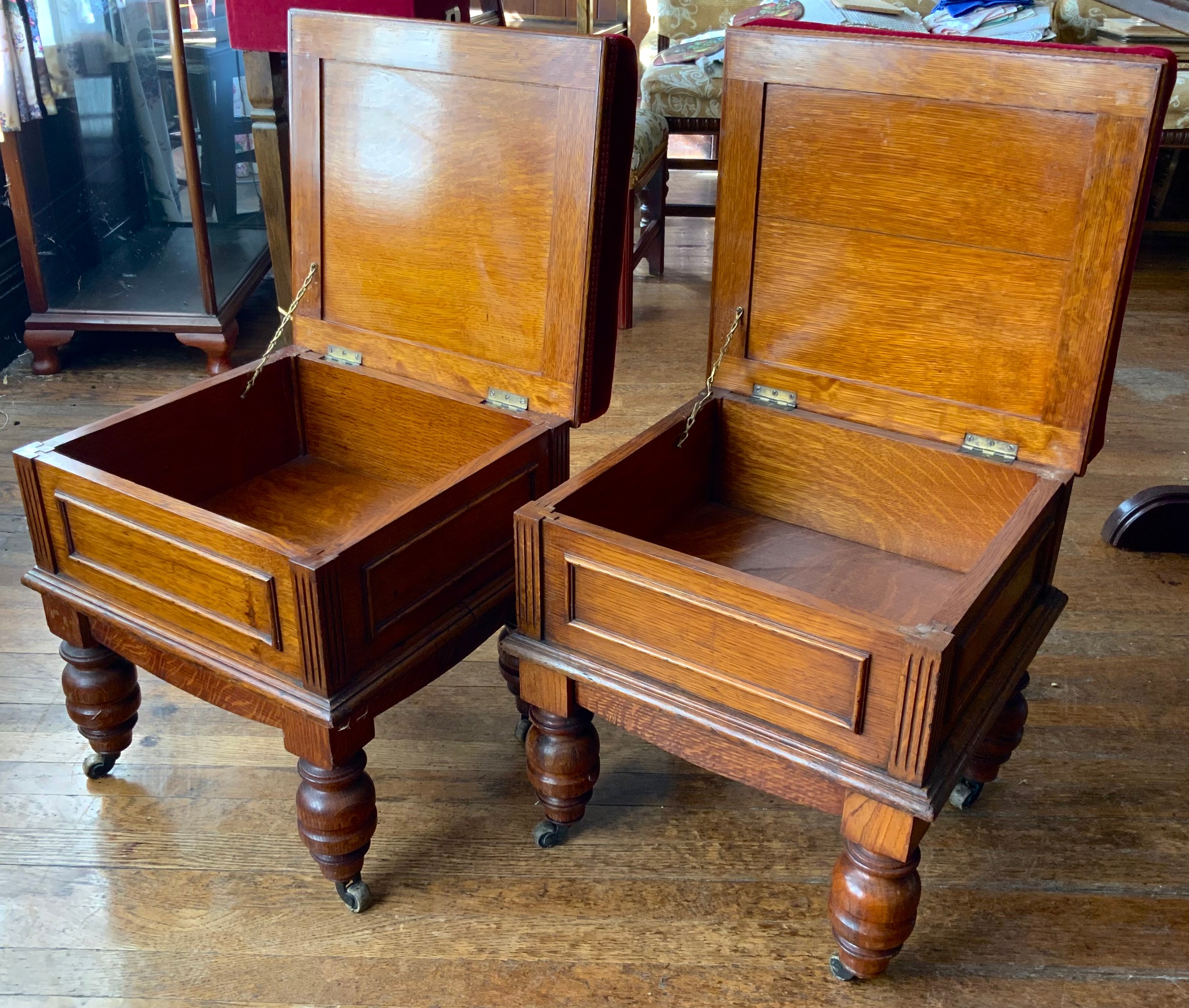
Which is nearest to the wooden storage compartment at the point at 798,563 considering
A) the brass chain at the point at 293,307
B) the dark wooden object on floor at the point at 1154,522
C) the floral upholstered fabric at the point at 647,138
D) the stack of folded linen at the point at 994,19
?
the brass chain at the point at 293,307

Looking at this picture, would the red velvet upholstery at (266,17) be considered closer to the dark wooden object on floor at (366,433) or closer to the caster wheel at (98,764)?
the dark wooden object on floor at (366,433)

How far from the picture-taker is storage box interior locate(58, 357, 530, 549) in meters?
1.39

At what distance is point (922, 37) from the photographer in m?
1.21

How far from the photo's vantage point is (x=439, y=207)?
140 cm

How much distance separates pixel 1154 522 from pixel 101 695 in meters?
1.66

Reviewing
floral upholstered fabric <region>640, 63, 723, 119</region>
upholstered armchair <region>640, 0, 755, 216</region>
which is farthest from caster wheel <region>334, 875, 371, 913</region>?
floral upholstered fabric <region>640, 63, 723, 119</region>

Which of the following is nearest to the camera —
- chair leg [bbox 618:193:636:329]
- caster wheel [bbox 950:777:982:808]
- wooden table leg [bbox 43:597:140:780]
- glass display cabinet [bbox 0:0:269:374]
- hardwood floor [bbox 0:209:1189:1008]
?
hardwood floor [bbox 0:209:1189:1008]

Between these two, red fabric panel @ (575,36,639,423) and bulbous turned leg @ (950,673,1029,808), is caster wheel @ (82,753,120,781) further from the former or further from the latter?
bulbous turned leg @ (950,673,1029,808)

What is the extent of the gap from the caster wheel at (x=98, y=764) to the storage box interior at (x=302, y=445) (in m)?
0.34

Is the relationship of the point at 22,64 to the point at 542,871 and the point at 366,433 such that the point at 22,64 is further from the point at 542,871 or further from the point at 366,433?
the point at 542,871

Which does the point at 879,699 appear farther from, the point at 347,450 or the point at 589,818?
the point at 347,450

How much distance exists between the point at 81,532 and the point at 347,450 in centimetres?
37

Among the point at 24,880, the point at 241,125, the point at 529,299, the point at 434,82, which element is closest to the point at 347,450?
the point at 529,299

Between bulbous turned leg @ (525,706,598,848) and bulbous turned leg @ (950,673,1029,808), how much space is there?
41 cm
